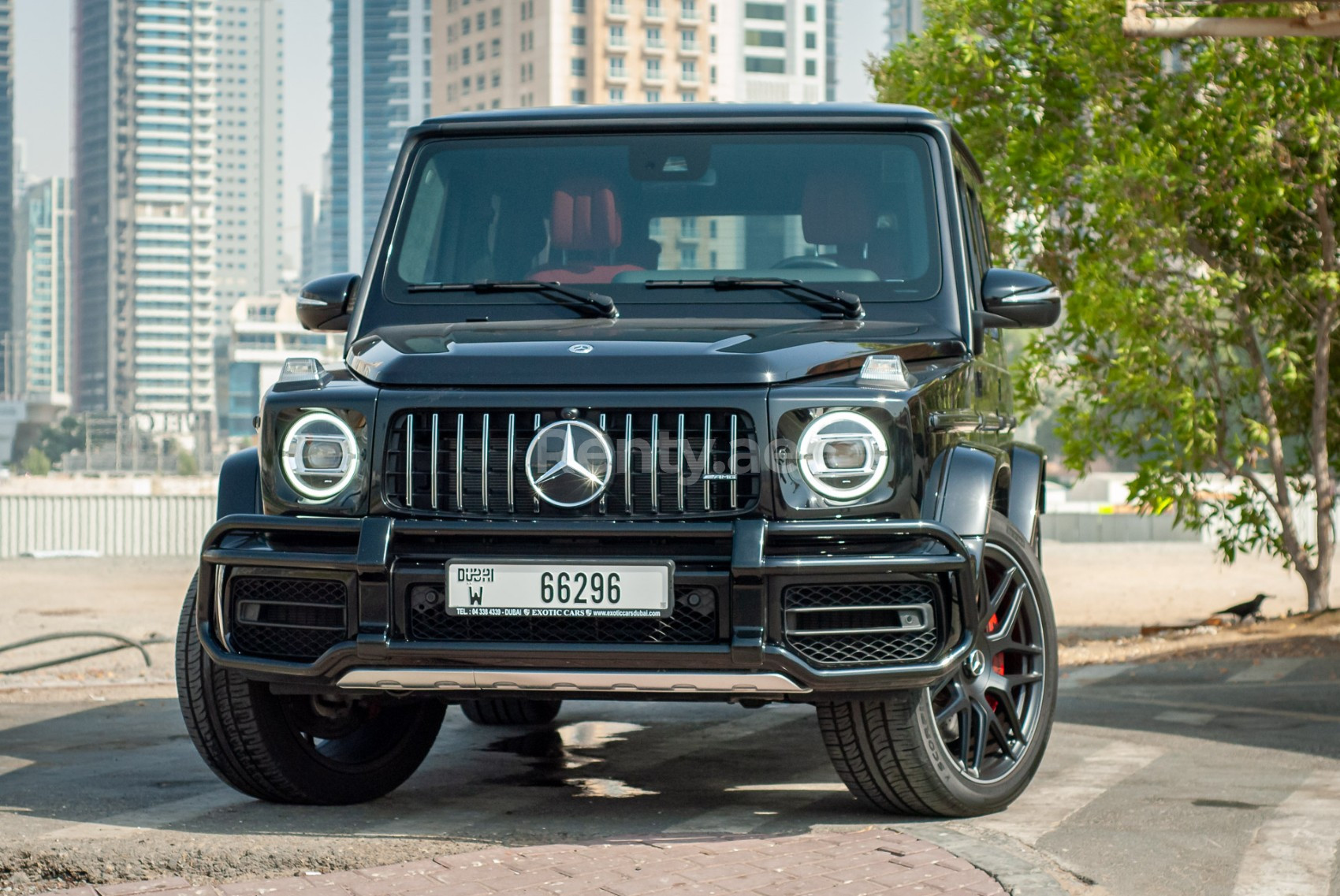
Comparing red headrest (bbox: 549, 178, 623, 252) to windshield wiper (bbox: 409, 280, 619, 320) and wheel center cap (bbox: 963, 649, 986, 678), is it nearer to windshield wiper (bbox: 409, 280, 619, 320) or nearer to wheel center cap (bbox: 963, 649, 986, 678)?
windshield wiper (bbox: 409, 280, 619, 320)

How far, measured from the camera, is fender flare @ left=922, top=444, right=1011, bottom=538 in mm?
4555

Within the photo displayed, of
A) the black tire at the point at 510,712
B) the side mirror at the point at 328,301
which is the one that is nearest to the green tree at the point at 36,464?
the black tire at the point at 510,712

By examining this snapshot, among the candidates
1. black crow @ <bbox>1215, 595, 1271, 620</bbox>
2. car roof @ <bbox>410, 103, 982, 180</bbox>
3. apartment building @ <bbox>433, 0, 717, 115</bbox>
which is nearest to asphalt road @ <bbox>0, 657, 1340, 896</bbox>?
car roof @ <bbox>410, 103, 982, 180</bbox>

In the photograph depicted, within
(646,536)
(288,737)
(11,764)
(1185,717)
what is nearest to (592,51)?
(1185,717)

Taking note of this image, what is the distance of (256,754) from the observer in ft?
16.5

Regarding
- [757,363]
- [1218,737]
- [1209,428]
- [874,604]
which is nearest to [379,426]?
[757,363]

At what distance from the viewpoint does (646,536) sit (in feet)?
14.7

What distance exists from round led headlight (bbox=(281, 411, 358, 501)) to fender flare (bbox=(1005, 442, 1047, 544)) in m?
2.15

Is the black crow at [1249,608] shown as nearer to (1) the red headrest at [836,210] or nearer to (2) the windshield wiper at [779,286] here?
(1) the red headrest at [836,210]

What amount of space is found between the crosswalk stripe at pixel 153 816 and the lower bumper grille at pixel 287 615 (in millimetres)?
685

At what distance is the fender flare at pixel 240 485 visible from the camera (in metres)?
4.84

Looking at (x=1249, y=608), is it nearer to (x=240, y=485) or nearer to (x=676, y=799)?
(x=676, y=799)

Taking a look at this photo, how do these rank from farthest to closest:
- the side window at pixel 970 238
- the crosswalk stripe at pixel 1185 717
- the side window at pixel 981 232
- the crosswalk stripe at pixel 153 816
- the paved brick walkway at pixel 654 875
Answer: the crosswalk stripe at pixel 1185 717 < the side window at pixel 981 232 < the side window at pixel 970 238 < the crosswalk stripe at pixel 153 816 < the paved brick walkway at pixel 654 875

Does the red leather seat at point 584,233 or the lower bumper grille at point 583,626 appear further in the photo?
the red leather seat at point 584,233
